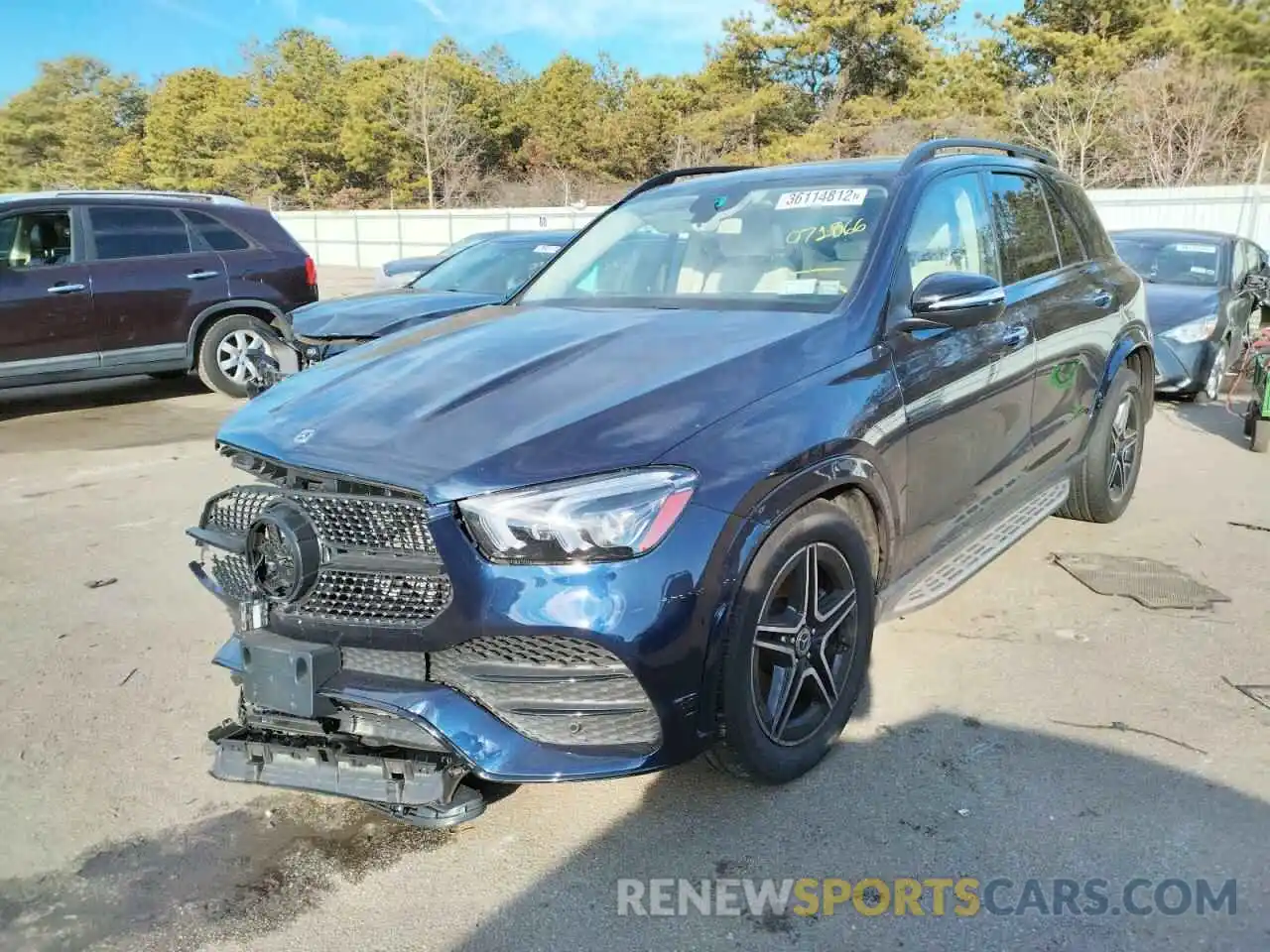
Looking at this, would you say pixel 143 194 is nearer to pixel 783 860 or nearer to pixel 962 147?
pixel 962 147

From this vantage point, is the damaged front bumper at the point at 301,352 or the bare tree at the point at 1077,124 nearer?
the damaged front bumper at the point at 301,352

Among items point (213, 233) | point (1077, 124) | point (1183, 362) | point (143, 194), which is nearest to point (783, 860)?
point (1183, 362)

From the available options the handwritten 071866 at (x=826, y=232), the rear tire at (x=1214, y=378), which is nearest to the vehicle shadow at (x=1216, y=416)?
the rear tire at (x=1214, y=378)

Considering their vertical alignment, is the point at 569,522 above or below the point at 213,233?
below

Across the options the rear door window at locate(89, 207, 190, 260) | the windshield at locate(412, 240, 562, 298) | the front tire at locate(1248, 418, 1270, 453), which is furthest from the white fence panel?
the front tire at locate(1248, 418, 1270, 453)

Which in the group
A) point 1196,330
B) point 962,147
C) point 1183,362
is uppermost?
point 962,147

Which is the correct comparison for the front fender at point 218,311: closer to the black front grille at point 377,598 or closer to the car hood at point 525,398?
the car hood at point 525,398

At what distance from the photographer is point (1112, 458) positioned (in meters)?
5.15

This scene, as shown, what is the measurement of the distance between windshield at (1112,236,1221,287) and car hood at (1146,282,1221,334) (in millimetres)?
458

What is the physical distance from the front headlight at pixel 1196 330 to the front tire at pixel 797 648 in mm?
7287

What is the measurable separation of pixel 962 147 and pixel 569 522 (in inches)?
109

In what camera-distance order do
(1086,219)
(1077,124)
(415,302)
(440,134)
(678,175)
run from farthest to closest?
(440,134)
(1077,124)
(415,302)
(1086,219)
(678,175)

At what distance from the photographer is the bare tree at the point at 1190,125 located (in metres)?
29.3

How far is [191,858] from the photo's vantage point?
264 centimetres
